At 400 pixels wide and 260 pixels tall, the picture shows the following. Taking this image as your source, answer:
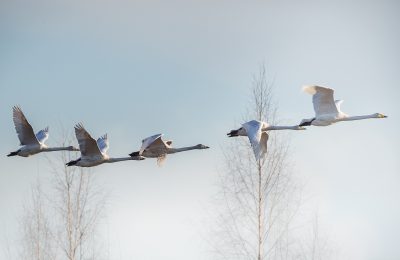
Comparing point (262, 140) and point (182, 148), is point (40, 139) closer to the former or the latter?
point (182, 148)

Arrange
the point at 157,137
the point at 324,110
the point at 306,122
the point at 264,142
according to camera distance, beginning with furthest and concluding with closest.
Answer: the point at 264,142 → the point at 306,122 → the point at 324,110 → the point at 157,137

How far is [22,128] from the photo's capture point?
94.2 ft

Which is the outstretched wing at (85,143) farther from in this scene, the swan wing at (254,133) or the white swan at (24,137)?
the swan wing at (254,133)

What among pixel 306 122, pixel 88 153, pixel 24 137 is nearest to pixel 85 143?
pixel 88 153

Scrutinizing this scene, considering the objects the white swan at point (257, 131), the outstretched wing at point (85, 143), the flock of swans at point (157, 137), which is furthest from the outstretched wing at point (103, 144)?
the white swan at point (257, 131)

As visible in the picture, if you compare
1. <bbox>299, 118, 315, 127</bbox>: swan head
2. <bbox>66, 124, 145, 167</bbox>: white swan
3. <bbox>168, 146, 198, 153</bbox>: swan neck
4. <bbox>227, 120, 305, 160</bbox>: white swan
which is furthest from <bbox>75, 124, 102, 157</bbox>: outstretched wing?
<bbox>299, 118, 315, 127</bbox>: swan head

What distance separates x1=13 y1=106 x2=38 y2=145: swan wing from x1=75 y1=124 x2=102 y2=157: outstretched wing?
8.05 ft

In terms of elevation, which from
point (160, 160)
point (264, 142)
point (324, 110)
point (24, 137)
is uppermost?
point (324, 110)

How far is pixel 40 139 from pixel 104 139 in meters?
2.43

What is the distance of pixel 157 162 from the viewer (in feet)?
92.0

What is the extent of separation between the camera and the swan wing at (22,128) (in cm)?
2866

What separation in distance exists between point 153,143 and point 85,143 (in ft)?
6.50

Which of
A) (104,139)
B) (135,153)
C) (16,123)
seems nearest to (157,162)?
(135,153)

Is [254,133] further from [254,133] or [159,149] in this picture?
[159,149]
